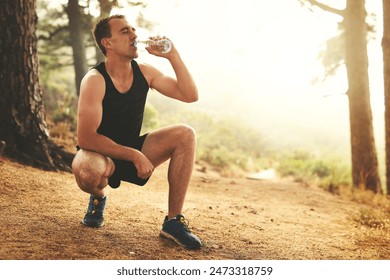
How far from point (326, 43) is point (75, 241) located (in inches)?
346

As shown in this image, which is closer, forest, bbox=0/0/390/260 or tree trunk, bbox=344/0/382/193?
forest, bbox=0/0/390/260

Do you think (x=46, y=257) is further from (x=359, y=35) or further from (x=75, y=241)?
(x=359, y=35)

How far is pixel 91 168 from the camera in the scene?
2771 millimetres

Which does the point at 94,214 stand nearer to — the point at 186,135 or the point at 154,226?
the point at 154,226

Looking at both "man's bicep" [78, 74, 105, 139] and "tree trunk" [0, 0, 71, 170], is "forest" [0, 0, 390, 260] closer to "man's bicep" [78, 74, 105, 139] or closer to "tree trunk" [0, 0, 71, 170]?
"tree trunk" [0, 0, 71, 170]

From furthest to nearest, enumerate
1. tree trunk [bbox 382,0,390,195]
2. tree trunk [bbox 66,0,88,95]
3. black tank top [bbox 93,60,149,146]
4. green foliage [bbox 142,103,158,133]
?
green foliage [bbox 142,103,158,133], tree trunk [bbox 66,0,88,95], tree trunk [bbox 382,0,390,195], black tank top [bbox 93,60,149,146]

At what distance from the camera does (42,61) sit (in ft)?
38.6

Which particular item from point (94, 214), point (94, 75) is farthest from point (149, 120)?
point (94, 75)

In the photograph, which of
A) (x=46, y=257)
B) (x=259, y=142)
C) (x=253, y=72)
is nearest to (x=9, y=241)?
(x=46, y=257)

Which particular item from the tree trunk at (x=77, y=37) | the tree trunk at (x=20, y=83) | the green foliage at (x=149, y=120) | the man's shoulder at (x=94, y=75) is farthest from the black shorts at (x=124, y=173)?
the green foliage at (x=149, y=120)

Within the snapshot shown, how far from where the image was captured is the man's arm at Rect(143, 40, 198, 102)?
9.86 feet

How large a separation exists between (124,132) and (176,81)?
21.2 inches

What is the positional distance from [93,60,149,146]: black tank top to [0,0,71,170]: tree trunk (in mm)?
2196

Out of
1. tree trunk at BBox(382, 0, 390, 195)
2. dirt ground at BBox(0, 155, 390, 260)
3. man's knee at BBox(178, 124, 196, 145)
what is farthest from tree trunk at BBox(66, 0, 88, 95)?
man's knee at BBox(178, 124, 196, 145)
